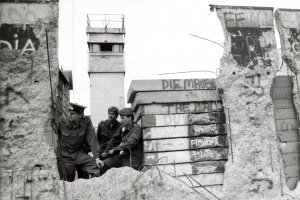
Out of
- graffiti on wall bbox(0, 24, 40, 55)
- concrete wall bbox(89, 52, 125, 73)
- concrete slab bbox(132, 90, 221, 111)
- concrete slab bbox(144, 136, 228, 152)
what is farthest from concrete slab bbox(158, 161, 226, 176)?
concrete wall bbox(89, 52, 125, 73)

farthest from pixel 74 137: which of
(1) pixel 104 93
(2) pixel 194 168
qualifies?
(1) pixel 104 93

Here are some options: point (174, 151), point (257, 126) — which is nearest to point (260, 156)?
point (257, 126)

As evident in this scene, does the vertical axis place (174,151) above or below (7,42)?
below

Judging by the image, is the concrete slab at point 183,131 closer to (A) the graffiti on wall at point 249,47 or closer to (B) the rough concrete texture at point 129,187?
(B) the rough concrete texture at point 129,187

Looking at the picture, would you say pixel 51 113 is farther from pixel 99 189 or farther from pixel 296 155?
pixel 296 155

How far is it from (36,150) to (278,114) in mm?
3392

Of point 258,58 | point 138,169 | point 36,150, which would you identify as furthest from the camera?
point 258,58

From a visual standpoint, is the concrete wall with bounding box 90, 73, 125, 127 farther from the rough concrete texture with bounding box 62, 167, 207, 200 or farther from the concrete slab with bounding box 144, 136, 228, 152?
Result: the rough concrete texture with bounding box 62, 167, 207, 200

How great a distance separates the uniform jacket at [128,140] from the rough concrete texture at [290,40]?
2376 mm

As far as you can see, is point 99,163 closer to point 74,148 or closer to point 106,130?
point 74,148

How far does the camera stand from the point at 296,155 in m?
4.81

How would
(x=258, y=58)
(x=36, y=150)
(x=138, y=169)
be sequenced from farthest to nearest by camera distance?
(x=258, y=58) → (x=138, y=169) → (x=36, y=150)

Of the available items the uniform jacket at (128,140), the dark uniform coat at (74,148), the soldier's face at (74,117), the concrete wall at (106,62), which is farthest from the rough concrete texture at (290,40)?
the concrete wall at (106,62)

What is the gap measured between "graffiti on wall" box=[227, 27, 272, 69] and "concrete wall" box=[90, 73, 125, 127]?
8.89m
